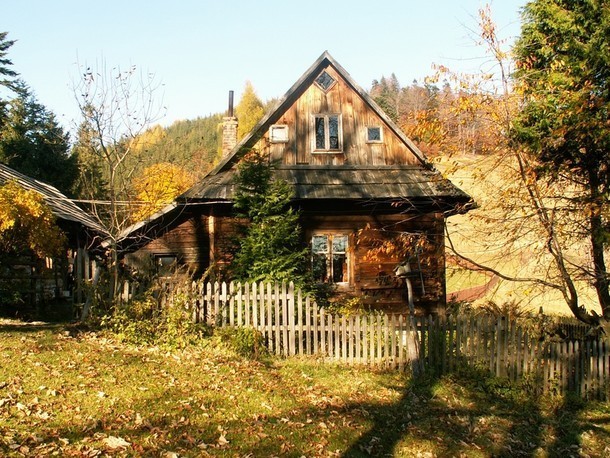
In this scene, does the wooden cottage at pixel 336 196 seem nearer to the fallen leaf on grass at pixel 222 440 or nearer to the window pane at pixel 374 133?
the window pane at pixel 374 133

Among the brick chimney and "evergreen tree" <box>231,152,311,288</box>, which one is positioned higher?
the brick chimney

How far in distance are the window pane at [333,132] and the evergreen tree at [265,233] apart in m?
4.94

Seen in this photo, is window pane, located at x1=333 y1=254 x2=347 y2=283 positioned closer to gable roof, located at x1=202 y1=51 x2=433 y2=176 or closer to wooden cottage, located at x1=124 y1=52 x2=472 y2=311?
wooden cottage, located at x1=124 y1=52 x2=472 y2=311

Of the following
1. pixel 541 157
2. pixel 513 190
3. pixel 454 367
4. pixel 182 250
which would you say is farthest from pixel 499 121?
pixel 182 250

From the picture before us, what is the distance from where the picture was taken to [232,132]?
21.1 metres

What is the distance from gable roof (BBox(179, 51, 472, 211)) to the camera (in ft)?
54.6

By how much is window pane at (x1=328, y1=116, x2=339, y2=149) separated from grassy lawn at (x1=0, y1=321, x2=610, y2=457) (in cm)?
869

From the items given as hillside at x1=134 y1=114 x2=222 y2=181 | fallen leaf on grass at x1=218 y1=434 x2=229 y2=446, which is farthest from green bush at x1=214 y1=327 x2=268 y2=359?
hillside at x1=134 y1=114 x2=222 y2=181

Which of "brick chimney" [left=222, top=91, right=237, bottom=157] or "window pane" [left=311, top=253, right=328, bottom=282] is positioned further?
"brick chimney" [left=222, top=91, right=237, bottom=157]

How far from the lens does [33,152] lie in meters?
39.2

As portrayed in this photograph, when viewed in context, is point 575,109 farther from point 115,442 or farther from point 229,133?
point 229,133

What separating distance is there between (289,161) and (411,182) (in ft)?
13.1

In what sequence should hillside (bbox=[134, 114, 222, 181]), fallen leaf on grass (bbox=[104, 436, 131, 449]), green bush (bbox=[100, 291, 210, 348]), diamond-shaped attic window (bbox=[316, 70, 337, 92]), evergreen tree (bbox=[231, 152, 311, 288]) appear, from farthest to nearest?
hillside (bbox=[134, 114, 222, 181]) → diamond-shaped attic window (bbox=[316, 70, 337, 92]) → evergreen tree (bbox=[231, 152, 311, 288]) → green bush (bbox=[100, 291, 210, 348]) → fallen leaf on grass (bbox=[104, 436, 131, 449])

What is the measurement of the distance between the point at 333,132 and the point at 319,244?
154 inches
